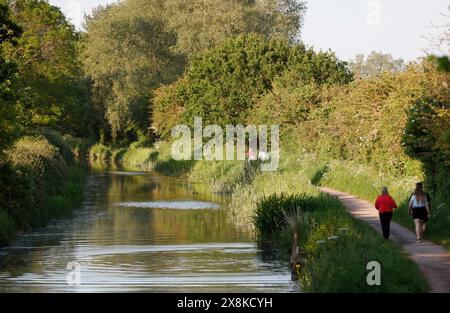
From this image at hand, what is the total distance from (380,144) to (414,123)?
7.08 m

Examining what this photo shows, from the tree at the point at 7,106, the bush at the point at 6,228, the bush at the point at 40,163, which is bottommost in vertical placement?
the bush at the point at 6,228

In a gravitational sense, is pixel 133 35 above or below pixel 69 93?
above

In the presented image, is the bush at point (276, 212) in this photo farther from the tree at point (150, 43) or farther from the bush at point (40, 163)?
the tree at point (150, 43)

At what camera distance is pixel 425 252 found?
2152 centimetres

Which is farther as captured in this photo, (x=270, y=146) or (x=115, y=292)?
(x=270, y=146)

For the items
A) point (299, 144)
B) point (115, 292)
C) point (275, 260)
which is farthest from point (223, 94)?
point (115, 292)

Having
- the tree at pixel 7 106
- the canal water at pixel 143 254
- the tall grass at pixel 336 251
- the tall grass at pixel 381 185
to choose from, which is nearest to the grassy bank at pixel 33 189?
the canal water at pixel 143 254

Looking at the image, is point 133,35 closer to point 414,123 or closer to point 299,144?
point 299,144

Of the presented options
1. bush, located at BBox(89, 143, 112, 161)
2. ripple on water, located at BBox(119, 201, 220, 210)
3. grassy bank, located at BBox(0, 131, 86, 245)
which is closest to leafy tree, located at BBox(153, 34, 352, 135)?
grassy bank, located at BBox(0, 131, 86, 245)

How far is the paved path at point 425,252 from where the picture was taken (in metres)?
17.6

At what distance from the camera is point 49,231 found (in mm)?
32312

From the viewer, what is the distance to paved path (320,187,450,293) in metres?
17.6

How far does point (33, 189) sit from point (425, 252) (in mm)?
16305
